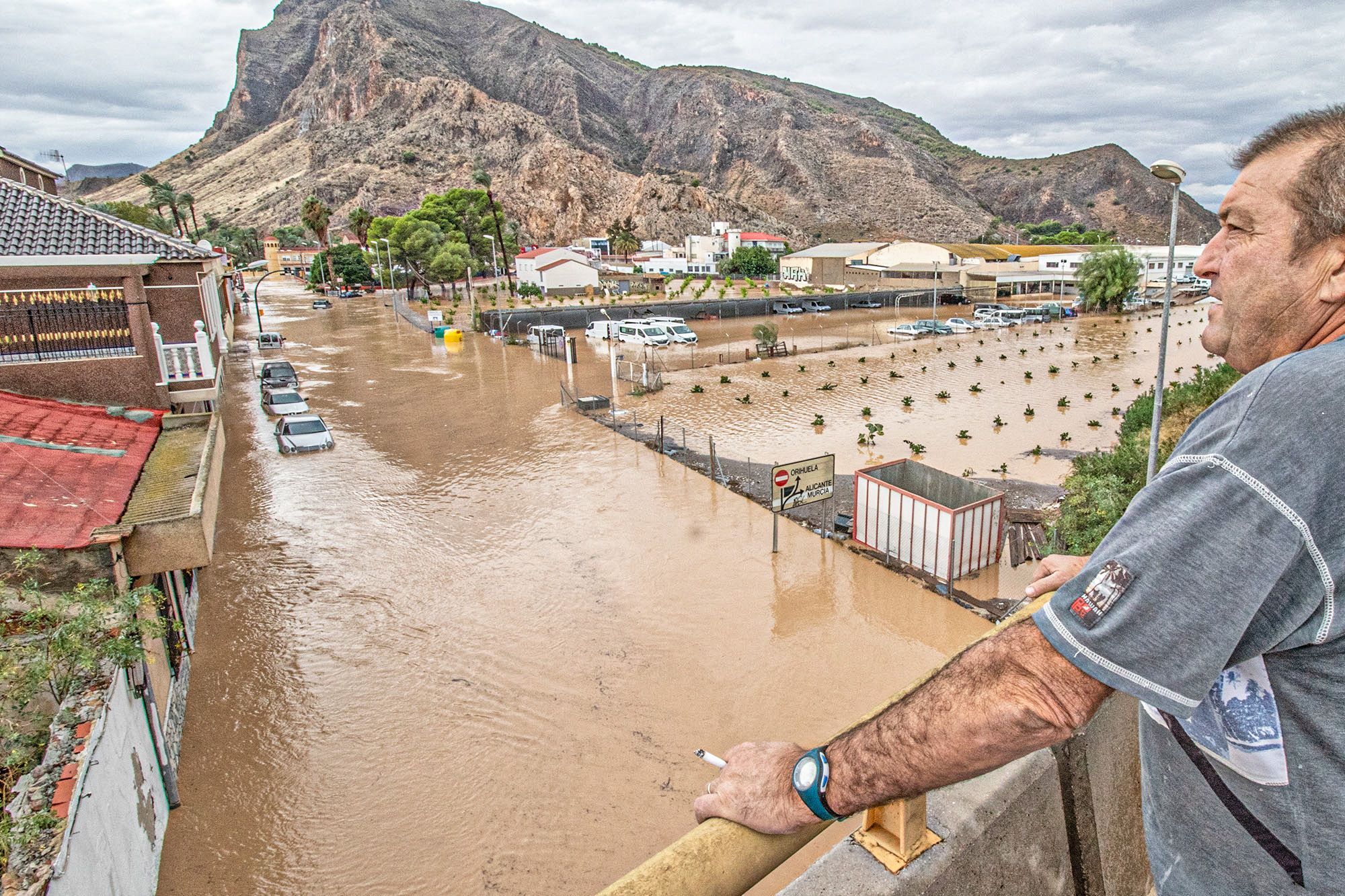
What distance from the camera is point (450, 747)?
8.55m

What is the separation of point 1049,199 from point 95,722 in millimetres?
162443

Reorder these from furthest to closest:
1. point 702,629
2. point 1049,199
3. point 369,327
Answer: point 1049,199, point 369,327, point 702,629

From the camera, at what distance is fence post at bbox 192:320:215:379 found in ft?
36.7

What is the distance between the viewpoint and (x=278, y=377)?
91.8ft

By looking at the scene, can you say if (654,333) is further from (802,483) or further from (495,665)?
(495,665)

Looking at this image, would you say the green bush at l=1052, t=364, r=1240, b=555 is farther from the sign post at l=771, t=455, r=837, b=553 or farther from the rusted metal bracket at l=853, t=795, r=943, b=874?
the rusted metal bracket at l=853, t=795, r=943, b=874

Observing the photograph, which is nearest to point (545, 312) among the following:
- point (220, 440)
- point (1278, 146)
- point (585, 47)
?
point (220, 440)

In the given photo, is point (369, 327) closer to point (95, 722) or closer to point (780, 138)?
point (95, 722)

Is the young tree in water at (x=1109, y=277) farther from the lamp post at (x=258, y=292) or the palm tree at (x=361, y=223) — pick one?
the palm tree at (x=361, y=223)

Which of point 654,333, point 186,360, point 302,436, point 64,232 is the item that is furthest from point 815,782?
point 654,333

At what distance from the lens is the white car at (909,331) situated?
42.8 m

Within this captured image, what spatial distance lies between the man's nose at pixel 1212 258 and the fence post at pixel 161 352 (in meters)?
12.7

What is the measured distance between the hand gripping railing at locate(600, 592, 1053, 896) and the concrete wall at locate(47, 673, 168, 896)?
4.40 meters

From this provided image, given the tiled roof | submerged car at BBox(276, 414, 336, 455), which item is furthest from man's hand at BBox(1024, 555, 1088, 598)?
submerged car at BBox(276, 414, 336, 455)
